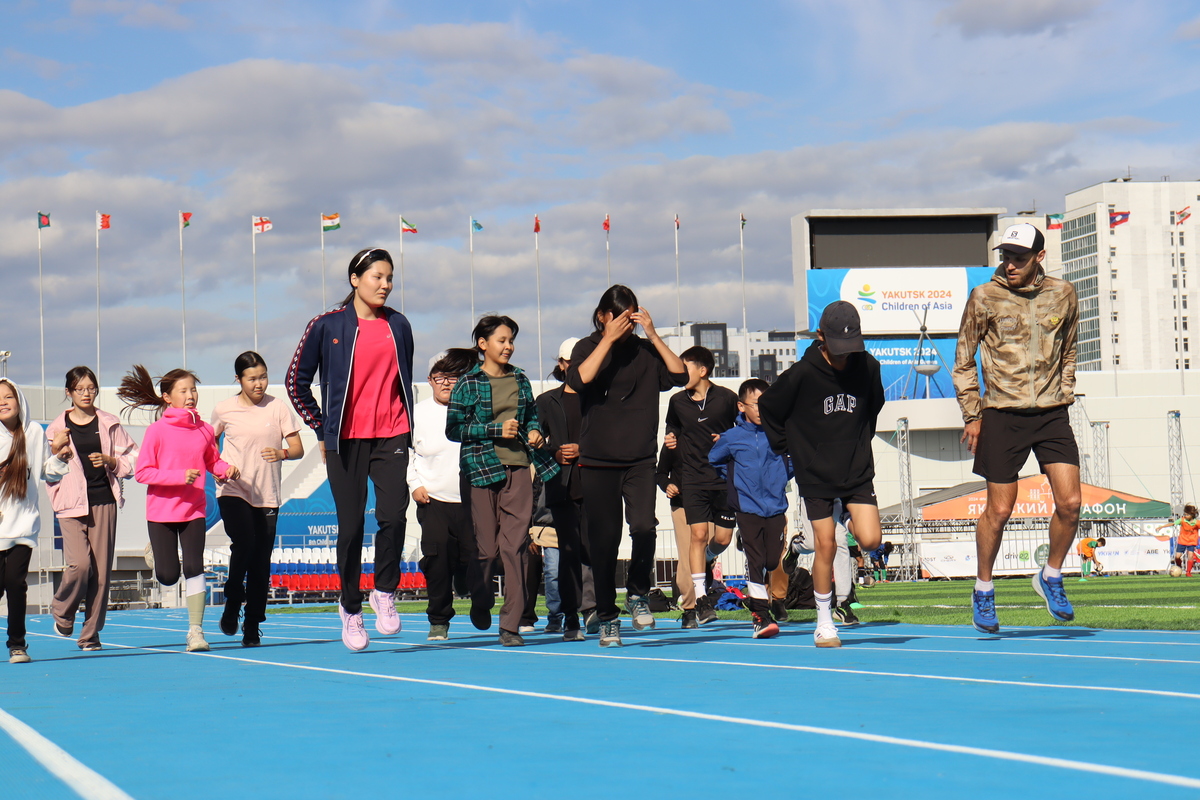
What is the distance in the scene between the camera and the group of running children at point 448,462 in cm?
760

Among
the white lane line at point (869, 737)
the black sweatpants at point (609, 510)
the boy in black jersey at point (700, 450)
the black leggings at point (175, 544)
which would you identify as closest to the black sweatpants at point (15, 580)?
the black leggings at point (175, 544)

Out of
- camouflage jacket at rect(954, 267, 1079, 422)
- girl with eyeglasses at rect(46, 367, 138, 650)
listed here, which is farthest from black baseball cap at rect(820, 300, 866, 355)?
girl with eyeglasses at rect(46, 367, 138, 650)

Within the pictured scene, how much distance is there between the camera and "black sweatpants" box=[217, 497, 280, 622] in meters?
9.01

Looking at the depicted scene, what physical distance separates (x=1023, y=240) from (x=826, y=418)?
1434mm

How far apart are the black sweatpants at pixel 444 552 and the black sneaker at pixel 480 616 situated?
0.19 feet

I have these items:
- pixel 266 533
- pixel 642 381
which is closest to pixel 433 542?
pixel 266 533

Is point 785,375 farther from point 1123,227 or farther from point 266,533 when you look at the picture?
point 1123,227

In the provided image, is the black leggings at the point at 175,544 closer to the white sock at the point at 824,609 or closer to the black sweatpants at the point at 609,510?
the black sweatpants at the point at 609,510

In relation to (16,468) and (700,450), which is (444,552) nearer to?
(700,450)

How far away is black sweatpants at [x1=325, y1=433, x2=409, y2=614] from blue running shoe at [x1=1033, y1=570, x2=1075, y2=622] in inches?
144

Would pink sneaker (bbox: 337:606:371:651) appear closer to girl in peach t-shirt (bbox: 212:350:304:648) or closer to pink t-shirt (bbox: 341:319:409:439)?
pink t-shirt (bbox: 341:319:409:439)

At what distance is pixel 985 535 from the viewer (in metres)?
7.33

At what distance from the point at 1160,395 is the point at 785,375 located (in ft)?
232

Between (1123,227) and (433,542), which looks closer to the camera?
(433,542)
